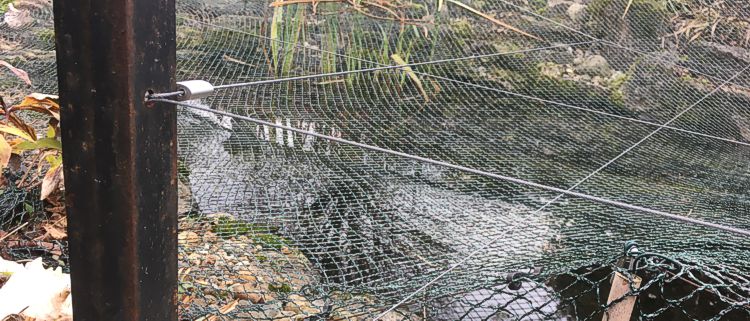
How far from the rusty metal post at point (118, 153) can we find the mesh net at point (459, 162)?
491 millimetres

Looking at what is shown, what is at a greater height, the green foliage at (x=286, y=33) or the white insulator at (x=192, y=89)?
the white insulator at (x=192, y=89)

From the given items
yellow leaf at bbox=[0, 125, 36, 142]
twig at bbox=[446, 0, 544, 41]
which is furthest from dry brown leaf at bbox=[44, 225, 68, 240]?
twig at bbox=[446, 0, 544, 41]

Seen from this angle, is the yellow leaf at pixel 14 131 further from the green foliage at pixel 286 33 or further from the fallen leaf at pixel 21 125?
the green foliage at pixel 286 33

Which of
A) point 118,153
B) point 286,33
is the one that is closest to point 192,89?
point 118,153

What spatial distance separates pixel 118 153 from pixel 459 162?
1.76 metres

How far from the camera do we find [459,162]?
2221mm

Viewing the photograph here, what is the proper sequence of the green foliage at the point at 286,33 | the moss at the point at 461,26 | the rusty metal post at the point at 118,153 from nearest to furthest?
the rusty metal post at the point at 118,153 → the green foliage at the point at 286,33 → the moss at the point at 461,26

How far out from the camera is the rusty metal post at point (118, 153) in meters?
0.51

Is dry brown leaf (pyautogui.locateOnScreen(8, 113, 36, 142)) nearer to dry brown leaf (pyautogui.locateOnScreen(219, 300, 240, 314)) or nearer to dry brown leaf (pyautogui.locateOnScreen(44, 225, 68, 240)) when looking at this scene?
dry brown leaf (pyautogui.locateOnScreen(44, 225, 68, 240))

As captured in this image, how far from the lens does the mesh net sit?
134 cm

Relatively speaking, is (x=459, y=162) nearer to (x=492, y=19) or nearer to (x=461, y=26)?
(x=492, y=19)

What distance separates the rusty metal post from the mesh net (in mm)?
491

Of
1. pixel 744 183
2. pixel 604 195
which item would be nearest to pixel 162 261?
pixel 604 195

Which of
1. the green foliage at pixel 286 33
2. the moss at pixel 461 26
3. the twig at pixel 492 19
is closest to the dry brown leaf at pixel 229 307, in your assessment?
the green foliage at pixel 286 33
